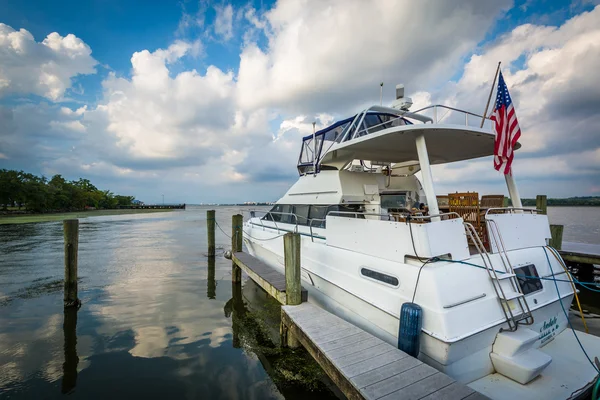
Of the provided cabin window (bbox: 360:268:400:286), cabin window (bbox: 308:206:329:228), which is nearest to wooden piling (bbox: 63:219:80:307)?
cabin window (bbox: 308:206:329:228)

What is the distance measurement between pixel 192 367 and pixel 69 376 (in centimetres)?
179

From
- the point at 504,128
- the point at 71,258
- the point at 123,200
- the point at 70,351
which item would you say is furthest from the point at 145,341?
the point at 123,200

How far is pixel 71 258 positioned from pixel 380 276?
705 cm

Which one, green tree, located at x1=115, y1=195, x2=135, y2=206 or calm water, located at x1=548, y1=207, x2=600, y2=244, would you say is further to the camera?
green tree, located at x1=115, y1=195, x2=135, y2=206

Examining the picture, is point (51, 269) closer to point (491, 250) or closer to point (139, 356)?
point (139, 356)

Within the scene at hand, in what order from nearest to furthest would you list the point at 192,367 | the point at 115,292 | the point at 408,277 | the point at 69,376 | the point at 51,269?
the point at 408,277 → the point at 69,376 → the point at 192,367 → the point at 115,292 → the point at 51,269

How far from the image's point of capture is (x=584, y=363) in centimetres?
366

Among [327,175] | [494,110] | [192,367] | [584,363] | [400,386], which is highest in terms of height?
[494,110]

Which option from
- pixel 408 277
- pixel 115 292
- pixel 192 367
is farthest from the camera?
pixel 115 292

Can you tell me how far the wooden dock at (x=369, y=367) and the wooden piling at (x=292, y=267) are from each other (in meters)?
0.69

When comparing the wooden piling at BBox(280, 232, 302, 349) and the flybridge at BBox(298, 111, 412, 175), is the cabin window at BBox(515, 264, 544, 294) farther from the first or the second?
the flybridge at BBox(298, 111, 412, 175)

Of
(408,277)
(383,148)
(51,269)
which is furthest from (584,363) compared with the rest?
(51,269)

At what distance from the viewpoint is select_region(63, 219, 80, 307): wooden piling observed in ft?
21.3

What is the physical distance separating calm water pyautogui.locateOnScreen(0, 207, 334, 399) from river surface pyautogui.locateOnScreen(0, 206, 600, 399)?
0.06 feet
